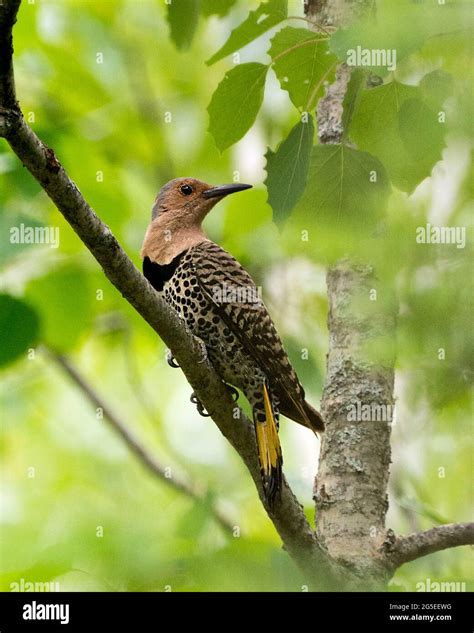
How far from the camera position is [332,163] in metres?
2.51

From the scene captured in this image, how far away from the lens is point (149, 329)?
5.13 metres

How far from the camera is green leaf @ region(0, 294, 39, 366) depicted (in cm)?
386

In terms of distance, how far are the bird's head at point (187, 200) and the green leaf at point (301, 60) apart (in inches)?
91.6

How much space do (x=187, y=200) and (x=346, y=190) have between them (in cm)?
278
